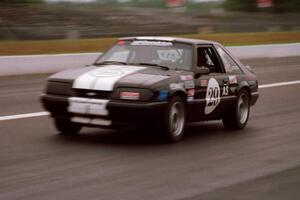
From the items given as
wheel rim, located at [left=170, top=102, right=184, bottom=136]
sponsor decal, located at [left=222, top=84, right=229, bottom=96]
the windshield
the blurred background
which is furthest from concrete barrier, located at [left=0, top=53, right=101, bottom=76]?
wheel rim, located at [left=170, top=102, right=184, bottom=136]

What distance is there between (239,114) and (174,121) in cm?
195

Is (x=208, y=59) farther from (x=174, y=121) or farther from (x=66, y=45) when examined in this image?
(x=66, y=45)

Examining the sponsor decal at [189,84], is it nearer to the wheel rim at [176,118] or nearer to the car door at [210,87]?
the car door at [210,87]

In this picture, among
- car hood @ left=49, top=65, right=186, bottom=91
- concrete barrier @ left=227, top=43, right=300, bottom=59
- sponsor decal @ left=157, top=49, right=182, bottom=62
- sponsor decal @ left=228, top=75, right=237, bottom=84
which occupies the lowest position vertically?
concrete barrier @ left=227, top=43, right=300, bottom=59

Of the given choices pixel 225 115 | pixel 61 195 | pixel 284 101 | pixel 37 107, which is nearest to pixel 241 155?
A: pixel 225 115

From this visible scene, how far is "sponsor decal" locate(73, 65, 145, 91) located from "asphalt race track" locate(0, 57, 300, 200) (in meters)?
0.75

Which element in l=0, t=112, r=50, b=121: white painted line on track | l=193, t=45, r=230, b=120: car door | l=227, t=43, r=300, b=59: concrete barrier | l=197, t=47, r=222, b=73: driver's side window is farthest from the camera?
l=227, t=43, r=300, b=59: concrete barrier

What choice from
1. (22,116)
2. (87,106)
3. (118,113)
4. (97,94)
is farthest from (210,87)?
(22,116)

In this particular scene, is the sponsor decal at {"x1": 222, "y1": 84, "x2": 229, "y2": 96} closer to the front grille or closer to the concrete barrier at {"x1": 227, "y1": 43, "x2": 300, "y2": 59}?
the front grille

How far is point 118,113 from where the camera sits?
8.06m

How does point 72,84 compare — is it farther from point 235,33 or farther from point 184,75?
point 235,33

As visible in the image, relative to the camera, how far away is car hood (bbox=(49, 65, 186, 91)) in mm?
8133

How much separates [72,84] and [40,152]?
99 cm

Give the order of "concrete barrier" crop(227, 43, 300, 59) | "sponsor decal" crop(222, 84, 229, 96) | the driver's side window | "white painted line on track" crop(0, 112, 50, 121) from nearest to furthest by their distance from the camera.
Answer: the driver's side window
"sponsor decal" crop(222, 84, 229, 96)
"white painted line on track" crop(0, 112, 50, 121)
"concrete barrier" crop(227, 43, 300, 59)
